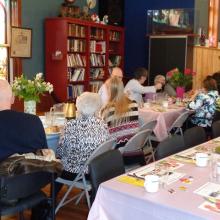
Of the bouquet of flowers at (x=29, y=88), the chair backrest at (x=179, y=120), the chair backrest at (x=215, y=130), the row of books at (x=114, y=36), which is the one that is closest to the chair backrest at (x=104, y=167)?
the bouquet of flowers at (x=29, y=88)

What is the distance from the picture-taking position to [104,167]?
2.35 meters

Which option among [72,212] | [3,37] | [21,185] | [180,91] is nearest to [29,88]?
[72,212]

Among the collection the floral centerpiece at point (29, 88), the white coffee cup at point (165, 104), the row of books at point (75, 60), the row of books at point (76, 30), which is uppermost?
the row of books at point (76, 30)

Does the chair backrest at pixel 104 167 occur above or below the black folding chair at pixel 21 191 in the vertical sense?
above

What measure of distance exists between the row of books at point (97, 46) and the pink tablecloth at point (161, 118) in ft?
12.7

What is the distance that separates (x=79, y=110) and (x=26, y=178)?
0.93m

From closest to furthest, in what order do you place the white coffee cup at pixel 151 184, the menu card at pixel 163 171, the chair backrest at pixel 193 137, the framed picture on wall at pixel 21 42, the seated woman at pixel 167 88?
the white coffee cup at pixel 151 184 → the menu card at pixel 163 171 → the chair backrest at pixel 193 137 → the seated woman at pixel 167 88 → the framed picture on wall at pixel 21 42

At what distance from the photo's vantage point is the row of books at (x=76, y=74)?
26.8ft

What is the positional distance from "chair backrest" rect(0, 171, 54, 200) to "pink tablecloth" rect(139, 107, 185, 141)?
2673 millimetres

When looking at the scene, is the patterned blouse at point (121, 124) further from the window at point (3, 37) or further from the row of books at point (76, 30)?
the row of books at point (76, 30)

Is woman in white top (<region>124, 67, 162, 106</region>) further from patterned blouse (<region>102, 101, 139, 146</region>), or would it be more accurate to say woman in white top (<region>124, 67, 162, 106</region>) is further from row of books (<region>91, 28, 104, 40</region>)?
row of books (<region>91, 28, 104, 40</region>)

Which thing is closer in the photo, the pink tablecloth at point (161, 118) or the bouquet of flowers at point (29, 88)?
the bouquet of flowers at point (29, 88)

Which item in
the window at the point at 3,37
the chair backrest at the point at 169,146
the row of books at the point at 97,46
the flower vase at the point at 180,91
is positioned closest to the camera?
the chair backrest at the point at 169,146

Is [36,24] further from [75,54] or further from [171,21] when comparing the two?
[171,21]
